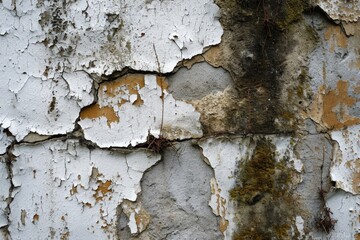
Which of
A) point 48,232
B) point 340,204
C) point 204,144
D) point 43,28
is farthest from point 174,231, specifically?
point 43,28

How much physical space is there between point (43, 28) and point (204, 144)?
746mm

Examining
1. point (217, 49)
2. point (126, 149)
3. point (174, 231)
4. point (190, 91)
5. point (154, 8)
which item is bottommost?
point (174, 231)

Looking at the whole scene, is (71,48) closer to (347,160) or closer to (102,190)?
(102,190)

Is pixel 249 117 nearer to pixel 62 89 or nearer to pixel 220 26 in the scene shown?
pixel 220 26

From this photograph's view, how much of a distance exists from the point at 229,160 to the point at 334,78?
518mm

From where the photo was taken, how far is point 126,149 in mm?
1730

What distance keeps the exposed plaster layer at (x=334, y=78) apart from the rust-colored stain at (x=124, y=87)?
2.15ft

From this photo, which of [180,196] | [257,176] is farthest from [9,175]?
[257,176]

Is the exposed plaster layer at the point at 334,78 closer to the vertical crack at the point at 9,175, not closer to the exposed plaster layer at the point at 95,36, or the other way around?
the exposed plaster layer at the point at 95,36

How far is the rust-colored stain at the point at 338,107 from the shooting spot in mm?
1780

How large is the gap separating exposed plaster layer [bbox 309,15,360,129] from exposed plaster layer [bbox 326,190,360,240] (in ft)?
0.88

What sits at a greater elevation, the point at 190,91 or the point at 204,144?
the point at 190,91

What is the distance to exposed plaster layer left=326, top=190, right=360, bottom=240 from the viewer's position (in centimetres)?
175

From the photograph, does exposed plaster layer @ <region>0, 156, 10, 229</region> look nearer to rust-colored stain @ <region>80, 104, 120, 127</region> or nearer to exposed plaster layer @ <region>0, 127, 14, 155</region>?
exposed plaster layer @ <region>0, 127, 14, 155</region>
